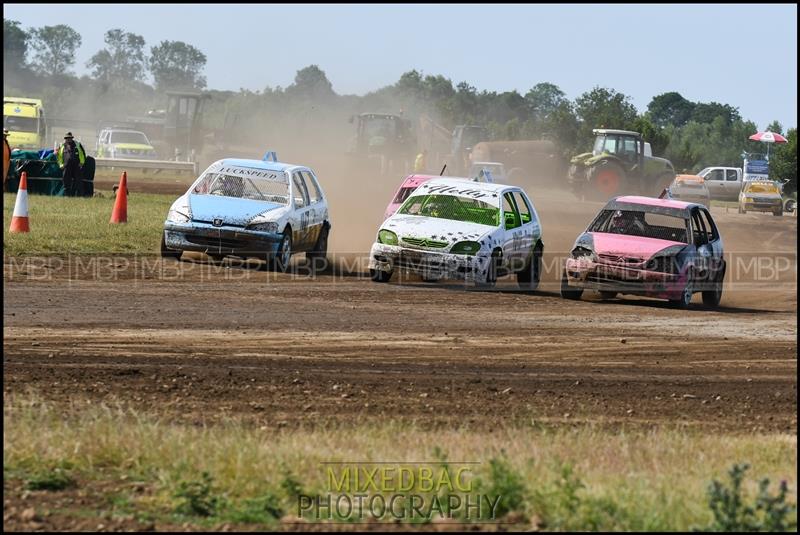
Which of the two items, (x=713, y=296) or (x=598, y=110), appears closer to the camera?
(x=713, y=296)

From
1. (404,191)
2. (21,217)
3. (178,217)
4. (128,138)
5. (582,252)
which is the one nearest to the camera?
(582,252)

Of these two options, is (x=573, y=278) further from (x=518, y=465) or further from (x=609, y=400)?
(x=518, y=465)

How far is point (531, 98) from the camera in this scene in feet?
389

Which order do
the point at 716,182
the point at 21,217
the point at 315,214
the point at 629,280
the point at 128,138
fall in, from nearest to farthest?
the point at 629,280 < the point at 315,214 < the point at 21,217 < the point at 128,138 < the point at 716,182

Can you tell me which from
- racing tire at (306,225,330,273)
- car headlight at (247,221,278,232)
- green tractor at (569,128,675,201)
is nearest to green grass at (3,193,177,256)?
racing tire at (306,225,330,273)

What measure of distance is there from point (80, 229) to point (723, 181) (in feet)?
138

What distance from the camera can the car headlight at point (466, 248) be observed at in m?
16.3

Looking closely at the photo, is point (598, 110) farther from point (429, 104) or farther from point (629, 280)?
point (629, 280)

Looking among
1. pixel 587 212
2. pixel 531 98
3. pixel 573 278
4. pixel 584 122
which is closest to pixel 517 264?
pixel 573 278

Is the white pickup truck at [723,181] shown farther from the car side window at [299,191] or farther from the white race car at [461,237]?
the car side window at [299,191]

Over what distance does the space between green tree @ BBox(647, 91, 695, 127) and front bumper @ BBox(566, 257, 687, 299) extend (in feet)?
327

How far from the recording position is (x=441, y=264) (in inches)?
642

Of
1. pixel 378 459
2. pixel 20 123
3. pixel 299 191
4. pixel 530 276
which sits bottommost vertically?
pixel 378 459

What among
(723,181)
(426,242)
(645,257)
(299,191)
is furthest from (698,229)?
(723,181)
